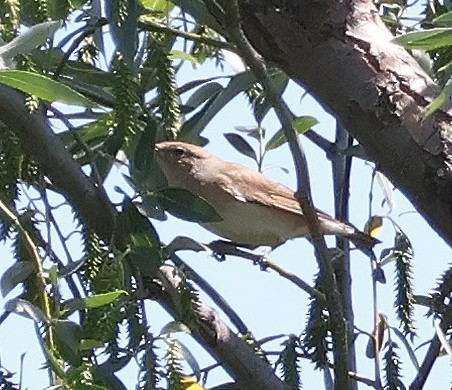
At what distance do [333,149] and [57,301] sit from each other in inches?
47.8

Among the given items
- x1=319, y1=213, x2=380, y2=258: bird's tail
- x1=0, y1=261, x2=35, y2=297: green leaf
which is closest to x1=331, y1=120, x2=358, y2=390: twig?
x1=319, y1=213, x2=380, y2=258: bird's tail

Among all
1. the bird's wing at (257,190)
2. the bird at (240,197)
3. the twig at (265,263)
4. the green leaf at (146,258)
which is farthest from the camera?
the bird's wing at (257,190)

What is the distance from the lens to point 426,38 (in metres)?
1.17

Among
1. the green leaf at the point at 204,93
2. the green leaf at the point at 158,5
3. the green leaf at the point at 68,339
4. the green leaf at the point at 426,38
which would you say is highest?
the green leaf at the point at 158,5

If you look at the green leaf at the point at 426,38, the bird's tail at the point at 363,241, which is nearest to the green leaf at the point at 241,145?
the bird's tail at the point at 363,241

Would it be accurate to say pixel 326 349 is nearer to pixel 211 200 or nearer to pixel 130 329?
pixel 130 329

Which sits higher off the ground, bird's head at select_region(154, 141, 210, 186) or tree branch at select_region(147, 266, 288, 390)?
bird's head at select_region(154, 141, 210, 186)

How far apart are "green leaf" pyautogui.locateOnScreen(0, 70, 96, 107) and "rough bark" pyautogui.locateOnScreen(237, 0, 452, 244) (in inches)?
14.3

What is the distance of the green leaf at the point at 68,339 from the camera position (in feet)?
4.45

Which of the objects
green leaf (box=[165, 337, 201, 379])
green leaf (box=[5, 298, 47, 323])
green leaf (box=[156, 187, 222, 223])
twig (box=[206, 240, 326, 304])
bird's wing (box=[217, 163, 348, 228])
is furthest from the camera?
bird's wing (box=[217, 163, 348, 228])

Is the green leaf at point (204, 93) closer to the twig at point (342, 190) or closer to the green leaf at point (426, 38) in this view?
the twig at point (342, 190)

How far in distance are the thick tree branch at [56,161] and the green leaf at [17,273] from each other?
119 millimetres

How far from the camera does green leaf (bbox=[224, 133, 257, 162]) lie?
232 centimetres

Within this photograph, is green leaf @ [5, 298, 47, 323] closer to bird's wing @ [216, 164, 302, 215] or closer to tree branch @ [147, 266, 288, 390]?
tree branch @ [147, 266, 288, 390]
